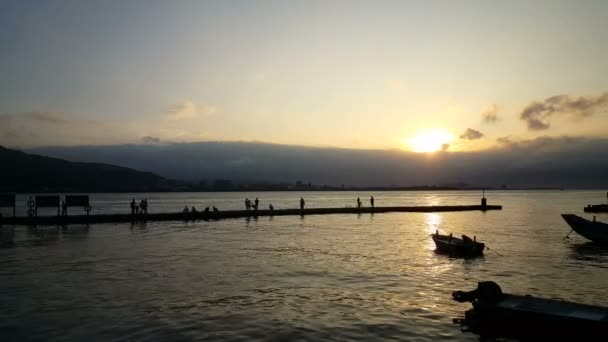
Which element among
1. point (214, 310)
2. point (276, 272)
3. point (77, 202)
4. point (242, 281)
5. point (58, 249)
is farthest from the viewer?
point (77, 202)

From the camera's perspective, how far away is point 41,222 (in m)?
56.1

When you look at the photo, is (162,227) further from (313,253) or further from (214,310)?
(214,310)

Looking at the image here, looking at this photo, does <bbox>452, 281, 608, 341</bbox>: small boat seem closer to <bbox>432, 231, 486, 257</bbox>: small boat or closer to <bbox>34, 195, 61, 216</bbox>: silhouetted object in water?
<bbox>432, 231, 486, 257</bbox>: small boat

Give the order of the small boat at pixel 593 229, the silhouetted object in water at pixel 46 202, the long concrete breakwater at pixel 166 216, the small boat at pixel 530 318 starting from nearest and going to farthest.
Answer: the small boat at pixel 530 318
the small boat at pixel 593 229
the silhouetted object in water at pixel 46 202
the long concrete breakwater at pixel 166 216

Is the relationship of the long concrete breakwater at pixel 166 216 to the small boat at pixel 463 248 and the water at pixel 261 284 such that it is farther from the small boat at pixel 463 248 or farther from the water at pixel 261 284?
the small boat at pixel 463 248

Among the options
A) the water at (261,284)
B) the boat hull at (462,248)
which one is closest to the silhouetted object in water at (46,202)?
the water at (261,284)

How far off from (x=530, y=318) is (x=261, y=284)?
40.5ft

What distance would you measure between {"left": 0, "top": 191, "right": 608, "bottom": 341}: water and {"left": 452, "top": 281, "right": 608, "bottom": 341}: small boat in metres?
0.96

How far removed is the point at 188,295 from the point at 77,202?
1788 inches

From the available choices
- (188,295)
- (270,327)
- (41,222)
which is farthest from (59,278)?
(41,222)

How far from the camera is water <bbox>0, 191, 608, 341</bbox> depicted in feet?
51.0

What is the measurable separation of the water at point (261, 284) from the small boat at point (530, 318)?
37.6 inches

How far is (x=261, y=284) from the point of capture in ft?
73.7

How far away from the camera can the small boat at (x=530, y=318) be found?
43.7ft
